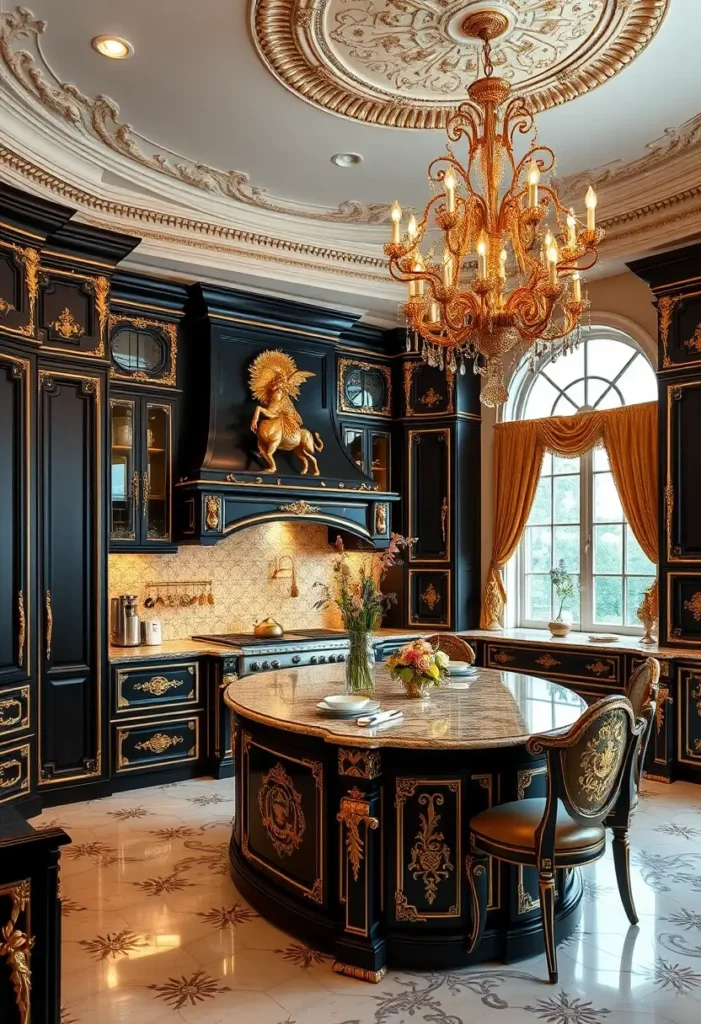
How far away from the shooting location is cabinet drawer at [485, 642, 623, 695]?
219 inches

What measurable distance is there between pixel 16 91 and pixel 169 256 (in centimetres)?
156

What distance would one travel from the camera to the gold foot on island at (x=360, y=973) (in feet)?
9.53

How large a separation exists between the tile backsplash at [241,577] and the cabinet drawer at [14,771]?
1.34 metres

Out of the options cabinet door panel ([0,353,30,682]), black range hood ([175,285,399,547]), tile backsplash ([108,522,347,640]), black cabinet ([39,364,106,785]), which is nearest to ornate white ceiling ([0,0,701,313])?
black range hood ([175,285,399,547])

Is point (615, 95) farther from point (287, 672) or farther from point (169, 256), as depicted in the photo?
point (287, 672)

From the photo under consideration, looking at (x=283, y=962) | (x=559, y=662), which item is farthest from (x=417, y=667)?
(x=559, y=662)

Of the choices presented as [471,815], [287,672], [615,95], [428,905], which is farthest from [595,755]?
[615,95]

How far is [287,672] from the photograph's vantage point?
449cm

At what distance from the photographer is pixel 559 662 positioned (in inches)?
231

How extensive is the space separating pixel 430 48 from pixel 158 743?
13.7 feet

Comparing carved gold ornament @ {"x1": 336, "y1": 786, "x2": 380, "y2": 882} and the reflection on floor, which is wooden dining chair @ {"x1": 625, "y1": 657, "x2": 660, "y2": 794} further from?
carved gold ornament @ {"x1": 336, "y1": 786, "x2": 380, "y2": 882}

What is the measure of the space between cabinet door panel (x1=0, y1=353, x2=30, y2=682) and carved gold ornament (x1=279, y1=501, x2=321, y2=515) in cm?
198

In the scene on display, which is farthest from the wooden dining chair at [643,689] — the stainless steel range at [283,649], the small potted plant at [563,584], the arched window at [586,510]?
the small potted plant at [563,584]

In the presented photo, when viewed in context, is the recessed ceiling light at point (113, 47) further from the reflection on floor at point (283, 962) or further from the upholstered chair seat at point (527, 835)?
the reflection on floor at point (283, 962)
